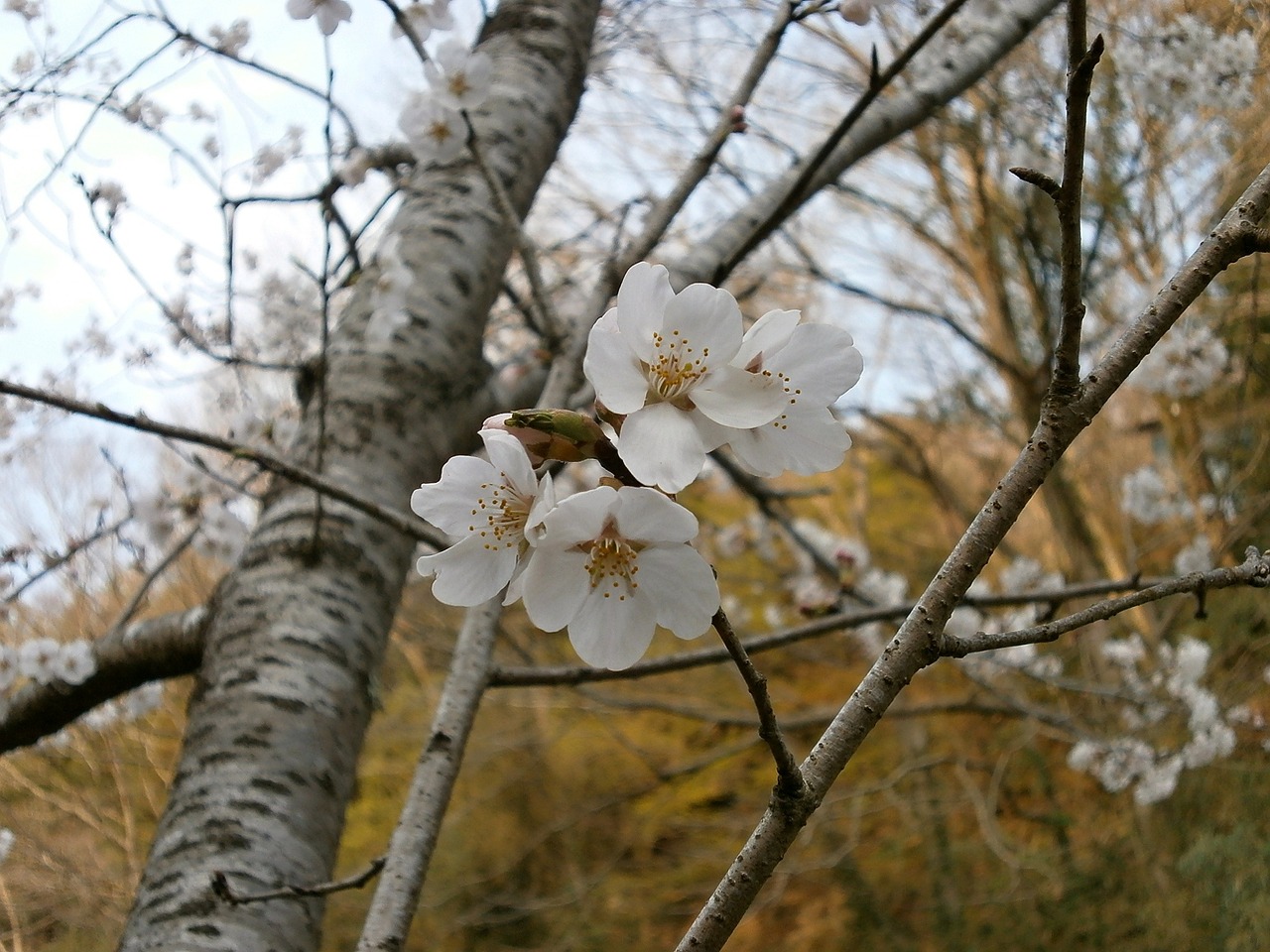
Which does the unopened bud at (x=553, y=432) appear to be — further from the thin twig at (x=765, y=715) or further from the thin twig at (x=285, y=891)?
the thin twig at (x=285, y=891)

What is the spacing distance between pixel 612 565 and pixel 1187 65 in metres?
2.31

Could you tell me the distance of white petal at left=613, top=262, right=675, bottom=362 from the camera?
60 cm

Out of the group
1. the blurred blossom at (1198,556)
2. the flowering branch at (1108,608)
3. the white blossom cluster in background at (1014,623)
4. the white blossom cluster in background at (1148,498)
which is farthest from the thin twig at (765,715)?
the white blossom cluster in background at (1148,498)

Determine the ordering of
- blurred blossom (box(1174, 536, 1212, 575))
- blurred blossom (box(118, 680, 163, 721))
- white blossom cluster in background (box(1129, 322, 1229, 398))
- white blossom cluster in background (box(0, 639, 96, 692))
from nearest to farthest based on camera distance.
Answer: white blossom cluster in background (box(0, 639, 96, 692)) → blurred blossom (box(118, 680, 163, 721)) → white blossom cluster in background (box(1129, 322, 1229, 398)) → blurred blossom (box(1174, 536, 1212, 575))

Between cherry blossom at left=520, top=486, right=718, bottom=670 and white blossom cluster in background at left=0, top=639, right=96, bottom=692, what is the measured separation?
4.33 feet

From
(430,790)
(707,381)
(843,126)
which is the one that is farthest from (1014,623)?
(707,381)

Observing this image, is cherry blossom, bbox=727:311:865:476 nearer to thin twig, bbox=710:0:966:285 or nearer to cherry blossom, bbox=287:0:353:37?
thin twig, bbox=710:0:966:285

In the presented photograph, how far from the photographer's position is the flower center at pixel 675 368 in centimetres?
60

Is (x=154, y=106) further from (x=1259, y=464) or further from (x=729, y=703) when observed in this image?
(x=729, y=703)

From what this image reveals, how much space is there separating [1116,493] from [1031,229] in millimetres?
1613

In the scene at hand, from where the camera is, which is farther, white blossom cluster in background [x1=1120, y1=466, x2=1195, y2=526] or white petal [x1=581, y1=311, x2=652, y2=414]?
white blossom cluster in background [x1=1120, y1=466, x2=1195, y2=526]

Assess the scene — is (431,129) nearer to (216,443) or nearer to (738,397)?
(216,443)

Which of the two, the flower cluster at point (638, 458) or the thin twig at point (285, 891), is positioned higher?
the flower cluster at point (638, 458)

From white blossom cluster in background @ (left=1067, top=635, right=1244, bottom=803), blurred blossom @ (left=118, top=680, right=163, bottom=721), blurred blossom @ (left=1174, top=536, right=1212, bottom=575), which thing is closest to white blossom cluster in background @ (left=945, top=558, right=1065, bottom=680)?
white blossom cluster in background @ (left=1067, top=635, right=1244, bottom=803)
